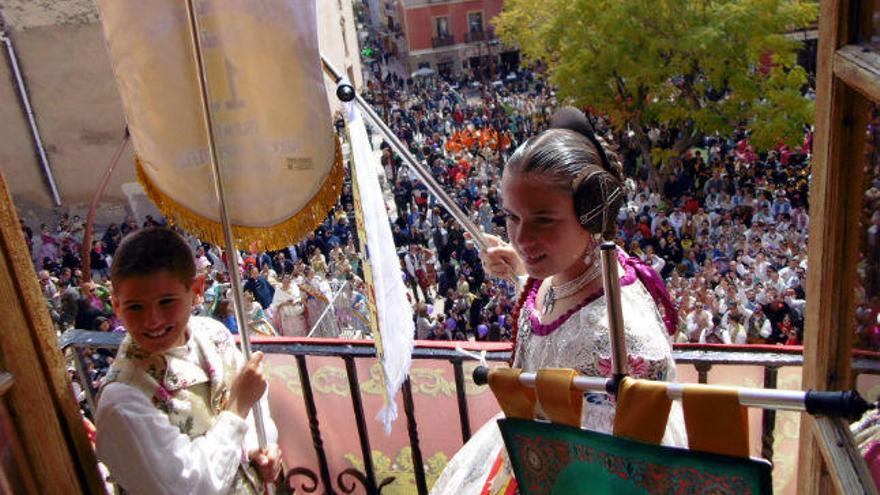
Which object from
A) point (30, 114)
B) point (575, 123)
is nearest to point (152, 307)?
point (575, 123)

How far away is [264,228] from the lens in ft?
8.54

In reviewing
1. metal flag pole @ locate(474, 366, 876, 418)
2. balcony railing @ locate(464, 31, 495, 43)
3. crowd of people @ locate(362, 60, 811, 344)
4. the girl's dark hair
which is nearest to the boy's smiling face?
the girl's dark hair

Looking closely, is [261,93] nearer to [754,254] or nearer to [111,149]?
[754,254]

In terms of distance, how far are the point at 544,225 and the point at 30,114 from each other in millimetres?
18288

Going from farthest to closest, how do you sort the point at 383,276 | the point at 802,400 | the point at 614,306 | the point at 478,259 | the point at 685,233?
the point at 685,233 → the point at 478,259 → the point at 383,276 → the point at 614,306 → the point at 802,400

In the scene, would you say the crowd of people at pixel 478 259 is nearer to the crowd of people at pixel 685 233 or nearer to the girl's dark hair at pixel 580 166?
the crowd of people at pixel 685 233

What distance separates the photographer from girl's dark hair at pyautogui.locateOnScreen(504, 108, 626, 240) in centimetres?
175

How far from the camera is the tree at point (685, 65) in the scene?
49.6ft

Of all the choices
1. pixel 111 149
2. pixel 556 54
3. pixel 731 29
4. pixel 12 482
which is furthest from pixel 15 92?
pixel 12 482

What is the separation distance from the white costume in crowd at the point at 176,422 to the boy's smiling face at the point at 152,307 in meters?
0.06

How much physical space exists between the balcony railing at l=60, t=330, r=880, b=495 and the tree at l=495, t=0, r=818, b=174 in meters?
13.8

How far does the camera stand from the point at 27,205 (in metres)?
18.3

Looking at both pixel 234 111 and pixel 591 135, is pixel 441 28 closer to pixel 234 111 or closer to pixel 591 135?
pixel 234 111

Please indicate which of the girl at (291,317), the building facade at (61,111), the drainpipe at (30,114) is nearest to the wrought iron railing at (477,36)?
the building facade at (61,111)
